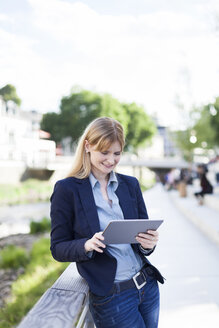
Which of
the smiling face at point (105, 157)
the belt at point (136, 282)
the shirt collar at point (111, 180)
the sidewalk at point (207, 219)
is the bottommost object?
the sidewalk at point (207, 219)

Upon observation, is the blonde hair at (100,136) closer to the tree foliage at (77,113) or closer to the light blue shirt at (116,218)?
the light blue shirt at (116,218)

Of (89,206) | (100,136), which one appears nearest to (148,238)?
(89,206)

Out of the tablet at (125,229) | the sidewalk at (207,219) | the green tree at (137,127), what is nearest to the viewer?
the tablet at (125,229)

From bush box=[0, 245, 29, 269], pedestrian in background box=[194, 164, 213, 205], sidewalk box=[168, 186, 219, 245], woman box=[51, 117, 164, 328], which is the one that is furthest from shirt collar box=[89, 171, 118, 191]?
pedestrian in background box=[194, 164, 213, 205]

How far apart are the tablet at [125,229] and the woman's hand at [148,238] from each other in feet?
0.08

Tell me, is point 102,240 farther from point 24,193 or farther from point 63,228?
point 24,193

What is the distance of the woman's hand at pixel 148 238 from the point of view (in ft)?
5.55

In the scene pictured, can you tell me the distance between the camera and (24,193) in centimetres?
2912

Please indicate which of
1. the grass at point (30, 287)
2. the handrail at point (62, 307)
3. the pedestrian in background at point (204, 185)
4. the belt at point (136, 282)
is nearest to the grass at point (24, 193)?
the pedestrian in background at point (204, 185)

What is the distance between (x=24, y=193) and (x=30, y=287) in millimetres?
24028

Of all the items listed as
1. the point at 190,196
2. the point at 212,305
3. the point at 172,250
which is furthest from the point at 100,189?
the point at 190,196

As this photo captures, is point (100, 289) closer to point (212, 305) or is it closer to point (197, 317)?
point (197, 317)

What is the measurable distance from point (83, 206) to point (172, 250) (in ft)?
15.7

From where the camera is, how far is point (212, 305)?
3670 millimetres
